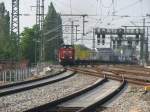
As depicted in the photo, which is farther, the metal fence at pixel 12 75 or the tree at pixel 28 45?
the tree at pixel 28 45

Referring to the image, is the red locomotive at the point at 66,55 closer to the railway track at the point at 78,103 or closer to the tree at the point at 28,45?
the tree at the point at 28,45

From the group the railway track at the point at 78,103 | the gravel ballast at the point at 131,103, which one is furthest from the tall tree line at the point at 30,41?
the gravel ballast at the point at 131,103

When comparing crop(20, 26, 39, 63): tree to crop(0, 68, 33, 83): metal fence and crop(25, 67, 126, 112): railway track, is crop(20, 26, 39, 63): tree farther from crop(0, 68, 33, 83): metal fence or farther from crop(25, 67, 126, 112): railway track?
crop(25, 67, 126, 112): railway track

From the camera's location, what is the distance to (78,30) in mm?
80312

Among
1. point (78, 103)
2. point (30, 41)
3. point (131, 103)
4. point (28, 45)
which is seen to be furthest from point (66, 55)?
point (131, 103)

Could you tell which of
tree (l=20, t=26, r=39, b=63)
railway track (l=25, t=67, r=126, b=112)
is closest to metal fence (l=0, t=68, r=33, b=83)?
railway track (l=25, t=67, r=126, b=112)

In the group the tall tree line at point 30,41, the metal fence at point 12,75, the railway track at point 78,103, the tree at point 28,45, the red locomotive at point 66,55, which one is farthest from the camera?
the tree at point 28,45

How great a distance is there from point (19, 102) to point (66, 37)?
7463cm

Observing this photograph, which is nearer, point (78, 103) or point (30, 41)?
point (78, 103)

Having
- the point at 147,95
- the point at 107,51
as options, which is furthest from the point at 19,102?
the point at 107,51

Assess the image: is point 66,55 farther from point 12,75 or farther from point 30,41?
point 30,41

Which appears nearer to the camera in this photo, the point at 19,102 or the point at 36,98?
the point at 19,102

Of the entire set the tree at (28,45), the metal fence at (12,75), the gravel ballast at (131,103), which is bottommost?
the metal fence at (12,75)

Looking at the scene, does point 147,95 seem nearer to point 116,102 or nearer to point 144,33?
point 116,102
